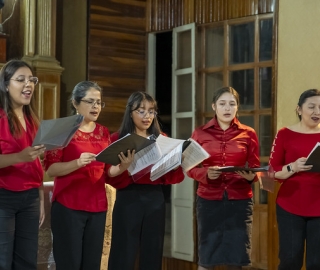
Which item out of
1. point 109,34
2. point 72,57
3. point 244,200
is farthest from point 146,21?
point 244,200

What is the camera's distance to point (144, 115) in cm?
339

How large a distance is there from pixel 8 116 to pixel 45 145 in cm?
27

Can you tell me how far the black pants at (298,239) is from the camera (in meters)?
3.36

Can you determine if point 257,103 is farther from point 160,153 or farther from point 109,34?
point 160,153

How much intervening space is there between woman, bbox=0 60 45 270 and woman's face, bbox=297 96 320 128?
1.49 m

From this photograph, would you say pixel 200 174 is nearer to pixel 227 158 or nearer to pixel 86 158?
pixel 227 158

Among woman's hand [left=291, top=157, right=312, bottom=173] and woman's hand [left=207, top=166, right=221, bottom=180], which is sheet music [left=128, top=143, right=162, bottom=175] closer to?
woman's hand [left=207, top=166, right=221, bottom=180]

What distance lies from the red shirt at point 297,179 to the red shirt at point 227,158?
16 centimetres

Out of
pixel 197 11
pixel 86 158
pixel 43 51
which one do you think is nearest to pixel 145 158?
pixel 86 158

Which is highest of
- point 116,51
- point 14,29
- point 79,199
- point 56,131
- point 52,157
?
point 14,29

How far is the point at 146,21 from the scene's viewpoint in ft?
18.8

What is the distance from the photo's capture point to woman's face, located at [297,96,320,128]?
3.41 metres

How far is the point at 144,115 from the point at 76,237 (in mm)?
766

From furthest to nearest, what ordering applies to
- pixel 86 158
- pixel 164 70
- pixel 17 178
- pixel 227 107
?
→ pixel 164 70, pixel 227 107, pixel 86 158, pixel 17 178
